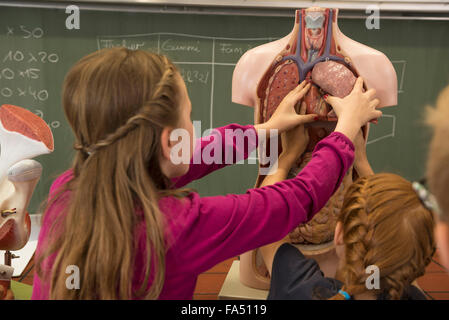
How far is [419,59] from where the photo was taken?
10.5 ft

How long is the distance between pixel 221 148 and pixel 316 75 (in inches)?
16.3

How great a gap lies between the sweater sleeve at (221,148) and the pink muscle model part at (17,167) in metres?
0.58

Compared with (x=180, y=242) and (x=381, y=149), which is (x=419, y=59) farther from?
(x=180, y=242)

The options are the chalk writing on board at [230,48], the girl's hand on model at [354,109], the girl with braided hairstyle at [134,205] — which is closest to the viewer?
the girl with braided hairstyle at [134,205]

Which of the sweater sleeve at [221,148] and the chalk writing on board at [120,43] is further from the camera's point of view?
the chalk writing on board at [120,43]

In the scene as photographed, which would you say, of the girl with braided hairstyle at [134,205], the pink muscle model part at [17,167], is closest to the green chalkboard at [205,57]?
the pink muscle model part at [17,167]

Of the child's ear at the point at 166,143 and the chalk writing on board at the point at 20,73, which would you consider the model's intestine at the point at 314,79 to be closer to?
the child's ear at the point at 166,143

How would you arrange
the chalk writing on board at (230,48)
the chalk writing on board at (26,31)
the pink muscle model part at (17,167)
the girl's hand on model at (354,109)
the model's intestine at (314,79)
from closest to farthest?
the girl's hand on model at (354,109)
the model's intestine at (314,79)
the pink muscle model part at (17,167)
the chalk writing on board at (26,31)
the chalk writing on board at (230,48)

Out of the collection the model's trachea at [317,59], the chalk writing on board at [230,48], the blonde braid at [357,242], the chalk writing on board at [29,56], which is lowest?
the blonde braid at [357,242]

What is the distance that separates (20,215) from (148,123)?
1.03 m

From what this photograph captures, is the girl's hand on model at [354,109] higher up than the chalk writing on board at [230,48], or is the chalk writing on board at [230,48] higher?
the chalk writing on board at [230,48]

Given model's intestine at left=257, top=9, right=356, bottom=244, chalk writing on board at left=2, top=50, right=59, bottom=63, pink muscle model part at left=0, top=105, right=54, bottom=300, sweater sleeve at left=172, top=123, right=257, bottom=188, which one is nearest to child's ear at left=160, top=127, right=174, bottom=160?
sweater sleeve at left=172, top=123, right=257, bottom=188

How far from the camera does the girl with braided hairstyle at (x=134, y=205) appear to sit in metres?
0.86

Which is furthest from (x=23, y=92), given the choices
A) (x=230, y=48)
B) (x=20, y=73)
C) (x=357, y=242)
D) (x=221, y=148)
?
(x=357, y=242)
